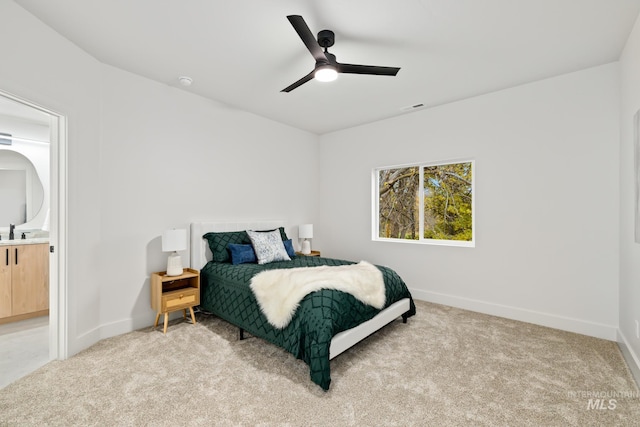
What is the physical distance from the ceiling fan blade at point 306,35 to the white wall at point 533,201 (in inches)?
95.2

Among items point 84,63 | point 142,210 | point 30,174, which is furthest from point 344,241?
point 30,174

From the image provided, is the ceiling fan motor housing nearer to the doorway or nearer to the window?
the doorway

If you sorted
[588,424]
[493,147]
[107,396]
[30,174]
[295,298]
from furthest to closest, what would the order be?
[30,174], [493,147], [295,298], [107,396], [588,424]

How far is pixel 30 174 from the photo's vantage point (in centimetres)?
391

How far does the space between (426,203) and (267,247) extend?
240cm

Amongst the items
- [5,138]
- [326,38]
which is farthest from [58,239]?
[326,38]

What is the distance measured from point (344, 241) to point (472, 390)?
3.12 metres

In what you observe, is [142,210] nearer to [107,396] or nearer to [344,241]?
[107,396]

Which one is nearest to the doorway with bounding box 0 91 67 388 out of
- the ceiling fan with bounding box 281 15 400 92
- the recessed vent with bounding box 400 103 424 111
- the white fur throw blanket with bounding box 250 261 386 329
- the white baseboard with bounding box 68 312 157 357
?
the white baseboard with bounding box 68 312 157 357

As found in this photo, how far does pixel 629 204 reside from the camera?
2412mm

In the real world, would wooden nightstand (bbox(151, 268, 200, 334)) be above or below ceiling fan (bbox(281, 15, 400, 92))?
below

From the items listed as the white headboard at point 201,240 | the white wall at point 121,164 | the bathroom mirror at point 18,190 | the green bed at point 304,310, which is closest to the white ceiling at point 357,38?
the white wall at point 121,164

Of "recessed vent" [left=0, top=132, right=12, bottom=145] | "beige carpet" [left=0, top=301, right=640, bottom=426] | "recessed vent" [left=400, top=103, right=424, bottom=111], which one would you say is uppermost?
"recessed vent" [left=400, top=103, right=424, bottom=111]

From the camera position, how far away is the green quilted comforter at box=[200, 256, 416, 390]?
2055 mm
